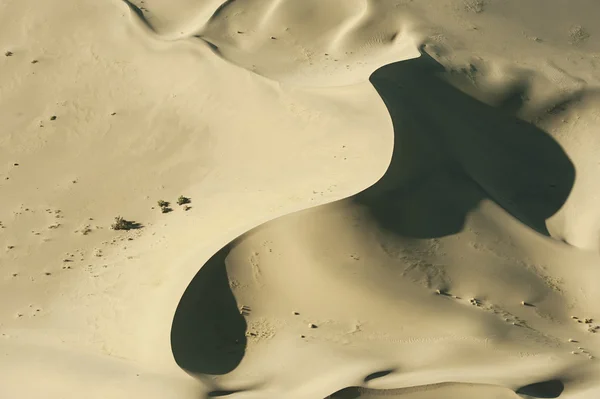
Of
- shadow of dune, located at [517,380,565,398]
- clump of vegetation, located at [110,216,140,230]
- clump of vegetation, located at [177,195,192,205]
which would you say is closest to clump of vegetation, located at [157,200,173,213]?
clump of vegetation, located at [177,195,192,205]

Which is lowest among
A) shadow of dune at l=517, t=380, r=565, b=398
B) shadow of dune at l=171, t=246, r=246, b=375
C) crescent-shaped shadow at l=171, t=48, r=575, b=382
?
shadow of dune at l=517, t=380, r=565, b=398

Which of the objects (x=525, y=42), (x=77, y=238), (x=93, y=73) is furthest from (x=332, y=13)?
(x=77, y=238)

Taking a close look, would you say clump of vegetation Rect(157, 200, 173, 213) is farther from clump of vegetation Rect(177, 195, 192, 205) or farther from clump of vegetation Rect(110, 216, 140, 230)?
clump of vegetation Rect(110, 216, 140, 230)

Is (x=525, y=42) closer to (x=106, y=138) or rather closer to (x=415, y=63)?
(x=415, y=63)

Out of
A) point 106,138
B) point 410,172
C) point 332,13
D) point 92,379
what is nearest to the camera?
point 92,379

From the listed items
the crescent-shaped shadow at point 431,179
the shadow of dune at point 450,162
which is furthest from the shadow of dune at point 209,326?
the shadow of dune at point 450,162
